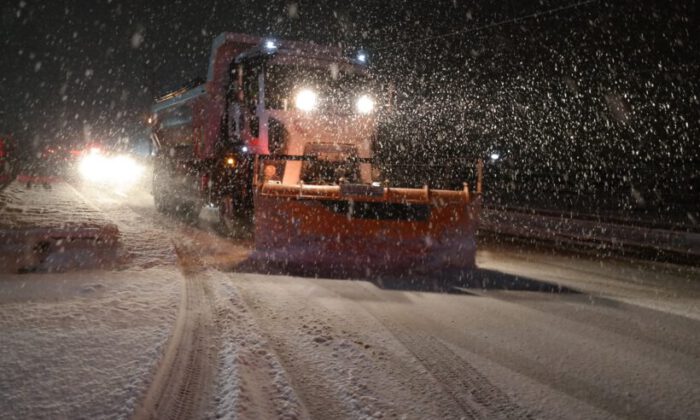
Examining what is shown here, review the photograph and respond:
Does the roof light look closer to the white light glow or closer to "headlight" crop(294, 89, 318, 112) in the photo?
"headlight" crop(294, 89, 318, 112)

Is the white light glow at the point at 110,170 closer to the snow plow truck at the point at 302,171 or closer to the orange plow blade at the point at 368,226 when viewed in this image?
the snow plow truck at the point at 302,171

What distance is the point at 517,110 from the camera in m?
39.6

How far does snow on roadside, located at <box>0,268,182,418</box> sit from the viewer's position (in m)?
2.97

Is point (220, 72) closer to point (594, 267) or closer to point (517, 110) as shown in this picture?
point (594, 267)

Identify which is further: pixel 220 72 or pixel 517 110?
pixel 517 110

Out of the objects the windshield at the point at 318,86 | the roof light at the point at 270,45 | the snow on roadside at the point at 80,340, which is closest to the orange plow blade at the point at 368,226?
the snow on roadside at the point at 80,340

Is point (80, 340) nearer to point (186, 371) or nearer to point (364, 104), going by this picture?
point (186, 371)

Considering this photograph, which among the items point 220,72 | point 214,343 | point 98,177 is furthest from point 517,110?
point 214,343

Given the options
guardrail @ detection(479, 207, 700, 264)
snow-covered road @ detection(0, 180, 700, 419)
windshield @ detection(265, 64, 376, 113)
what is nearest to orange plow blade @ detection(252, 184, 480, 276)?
snow-covered road @ detection(0, 180, 700, 419)

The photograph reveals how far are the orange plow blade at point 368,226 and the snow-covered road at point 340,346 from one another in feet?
2.56

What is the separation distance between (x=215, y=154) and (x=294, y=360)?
7.97m

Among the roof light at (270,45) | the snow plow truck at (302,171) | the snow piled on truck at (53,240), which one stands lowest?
the snow piled on truck at (53,240)

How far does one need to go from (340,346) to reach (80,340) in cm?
193

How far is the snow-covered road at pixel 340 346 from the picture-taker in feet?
10.2
